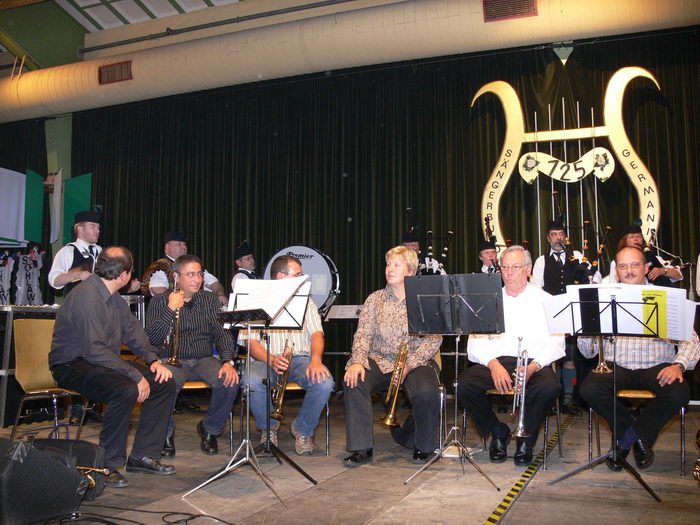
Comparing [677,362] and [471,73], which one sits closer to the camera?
[677,362]

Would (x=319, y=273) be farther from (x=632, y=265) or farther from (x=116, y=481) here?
(x=116, y=481)

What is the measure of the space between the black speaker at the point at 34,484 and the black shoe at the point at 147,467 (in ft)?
3.78

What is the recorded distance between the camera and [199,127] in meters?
10.3

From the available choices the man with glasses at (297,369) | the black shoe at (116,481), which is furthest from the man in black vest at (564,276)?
the black shoe at (116,481)

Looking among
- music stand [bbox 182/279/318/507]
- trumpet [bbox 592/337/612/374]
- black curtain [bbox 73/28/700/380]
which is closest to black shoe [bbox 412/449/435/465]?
music stand [bbox 182/279/318/507]

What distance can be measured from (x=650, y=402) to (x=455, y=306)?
55.9 inches

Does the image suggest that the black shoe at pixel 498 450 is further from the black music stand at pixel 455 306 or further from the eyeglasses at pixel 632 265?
the eyeglasses at pixel 632 265

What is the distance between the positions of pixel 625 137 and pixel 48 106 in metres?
8.12

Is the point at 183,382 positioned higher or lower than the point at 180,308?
lower

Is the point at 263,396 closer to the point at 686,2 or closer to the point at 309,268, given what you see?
the point at 309,268

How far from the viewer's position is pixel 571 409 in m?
6.74

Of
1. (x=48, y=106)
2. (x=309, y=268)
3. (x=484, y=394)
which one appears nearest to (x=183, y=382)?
(x=484, y=394)

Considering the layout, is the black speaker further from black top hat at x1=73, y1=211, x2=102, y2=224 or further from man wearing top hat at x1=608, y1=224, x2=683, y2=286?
man wearing top hat at x1=608, y1=224, x2=683, y2=286

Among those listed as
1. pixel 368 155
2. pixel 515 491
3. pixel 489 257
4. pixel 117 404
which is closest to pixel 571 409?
pixel 489 257
